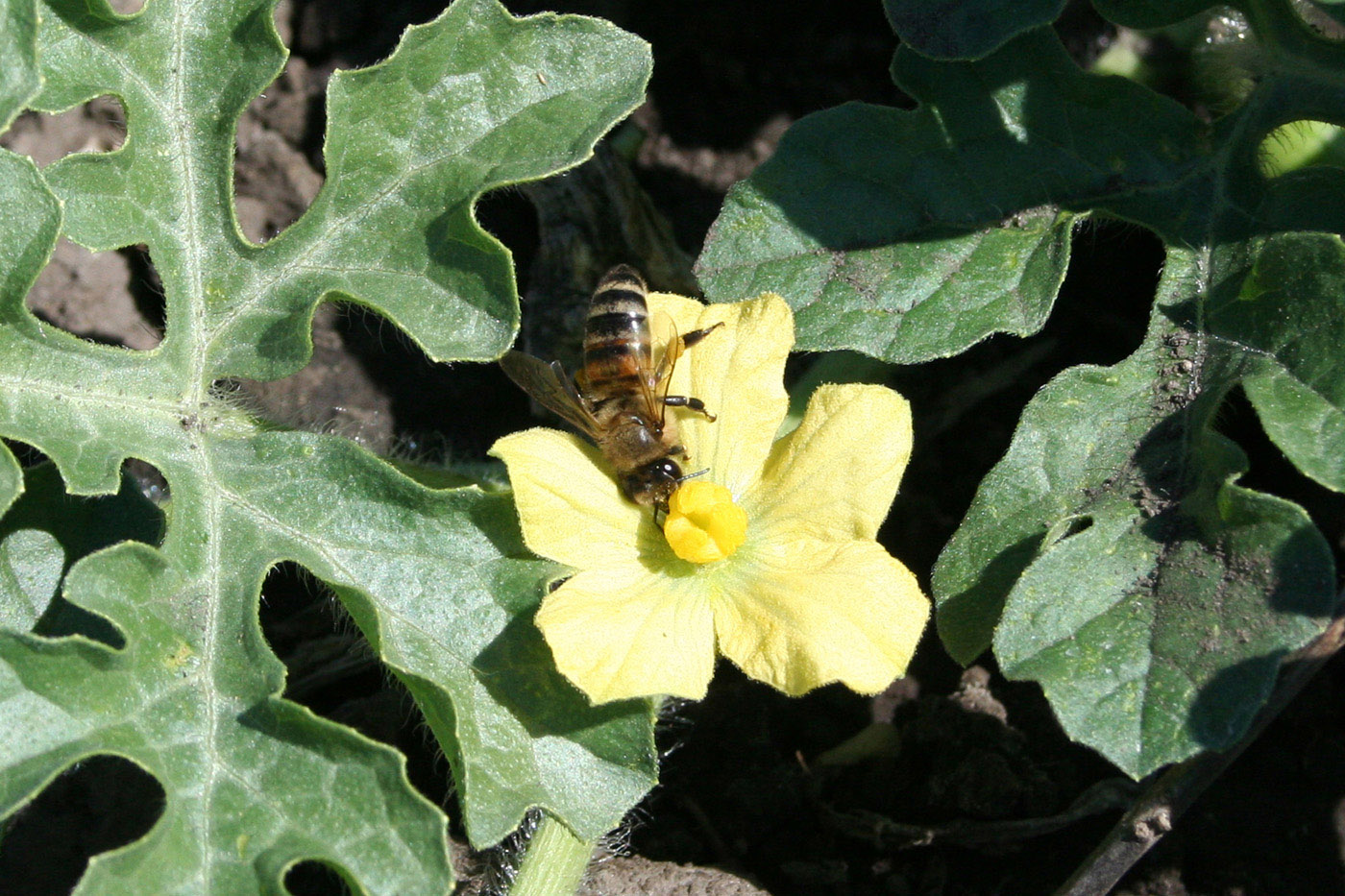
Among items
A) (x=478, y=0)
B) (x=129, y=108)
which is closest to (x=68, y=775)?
(x=129, y=108)

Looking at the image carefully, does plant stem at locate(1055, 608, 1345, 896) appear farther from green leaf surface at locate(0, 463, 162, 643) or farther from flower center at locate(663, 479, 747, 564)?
green leaf surface at locate(0, 463, 162, 643)

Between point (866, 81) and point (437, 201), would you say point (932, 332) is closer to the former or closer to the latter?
A: point (437, 201)

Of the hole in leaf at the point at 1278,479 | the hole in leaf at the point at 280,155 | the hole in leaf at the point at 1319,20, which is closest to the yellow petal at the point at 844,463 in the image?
the hole in leaf at the point at 1278,479

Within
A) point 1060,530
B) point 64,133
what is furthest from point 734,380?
point 64,133

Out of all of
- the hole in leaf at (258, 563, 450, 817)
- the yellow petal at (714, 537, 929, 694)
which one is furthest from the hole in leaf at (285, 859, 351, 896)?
the yellow petal at (714, 537, 929, 694)

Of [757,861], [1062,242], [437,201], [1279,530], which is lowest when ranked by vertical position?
[757,861]

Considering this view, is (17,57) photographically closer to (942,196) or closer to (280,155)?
(280,155)

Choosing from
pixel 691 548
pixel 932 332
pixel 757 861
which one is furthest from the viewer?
pixel 757 861
